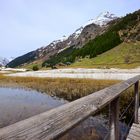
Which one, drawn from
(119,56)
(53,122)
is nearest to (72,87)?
(53,122)

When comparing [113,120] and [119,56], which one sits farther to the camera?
[119,56]

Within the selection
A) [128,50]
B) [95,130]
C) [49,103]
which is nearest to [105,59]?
[128,50]

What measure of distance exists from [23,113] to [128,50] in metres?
89.3

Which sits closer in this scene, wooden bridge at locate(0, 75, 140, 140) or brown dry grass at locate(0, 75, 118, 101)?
wooden bridge at locate(0, 75, 140, 140)

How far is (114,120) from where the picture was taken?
14.6 ft

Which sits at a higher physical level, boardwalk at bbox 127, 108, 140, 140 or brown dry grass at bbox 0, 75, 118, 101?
boardwalk at bbox 127, 108, 140, 140

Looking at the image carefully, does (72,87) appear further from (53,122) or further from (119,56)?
(119,56)

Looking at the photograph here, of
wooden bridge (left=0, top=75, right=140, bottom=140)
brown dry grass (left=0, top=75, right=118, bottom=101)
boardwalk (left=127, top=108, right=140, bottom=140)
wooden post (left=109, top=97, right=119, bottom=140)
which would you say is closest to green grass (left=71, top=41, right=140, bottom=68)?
brown dry grass (left=0, top=75, right=118, bottom=101)

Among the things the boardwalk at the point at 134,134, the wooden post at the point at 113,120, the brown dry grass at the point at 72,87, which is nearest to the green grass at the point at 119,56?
the brown dry grass at the point at 72,87

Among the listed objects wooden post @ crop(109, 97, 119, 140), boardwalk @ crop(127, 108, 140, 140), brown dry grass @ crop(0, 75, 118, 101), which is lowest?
brown dry grass @ crop(0, 75, 118, 101)

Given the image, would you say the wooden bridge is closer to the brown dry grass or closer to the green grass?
the brown dry grass

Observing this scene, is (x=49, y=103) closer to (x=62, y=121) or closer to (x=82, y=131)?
(x=82, y=131)

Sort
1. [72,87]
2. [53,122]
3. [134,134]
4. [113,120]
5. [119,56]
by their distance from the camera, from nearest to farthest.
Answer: [53,122], [113,120], [134,134], [72,87], [119,56]

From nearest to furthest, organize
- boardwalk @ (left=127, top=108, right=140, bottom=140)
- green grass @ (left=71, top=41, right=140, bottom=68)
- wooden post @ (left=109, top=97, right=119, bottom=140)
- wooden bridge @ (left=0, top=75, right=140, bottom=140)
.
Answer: wooden bridge @ (left=0, top=75, right=140, bottom=140), wooden post @ (left=109, top=97, right=119, bottom=140), boardwalk @ (left=127, top=108, right=140, bottom=140), green grass @ (left=71, top=41, right=140, bottom=68)
